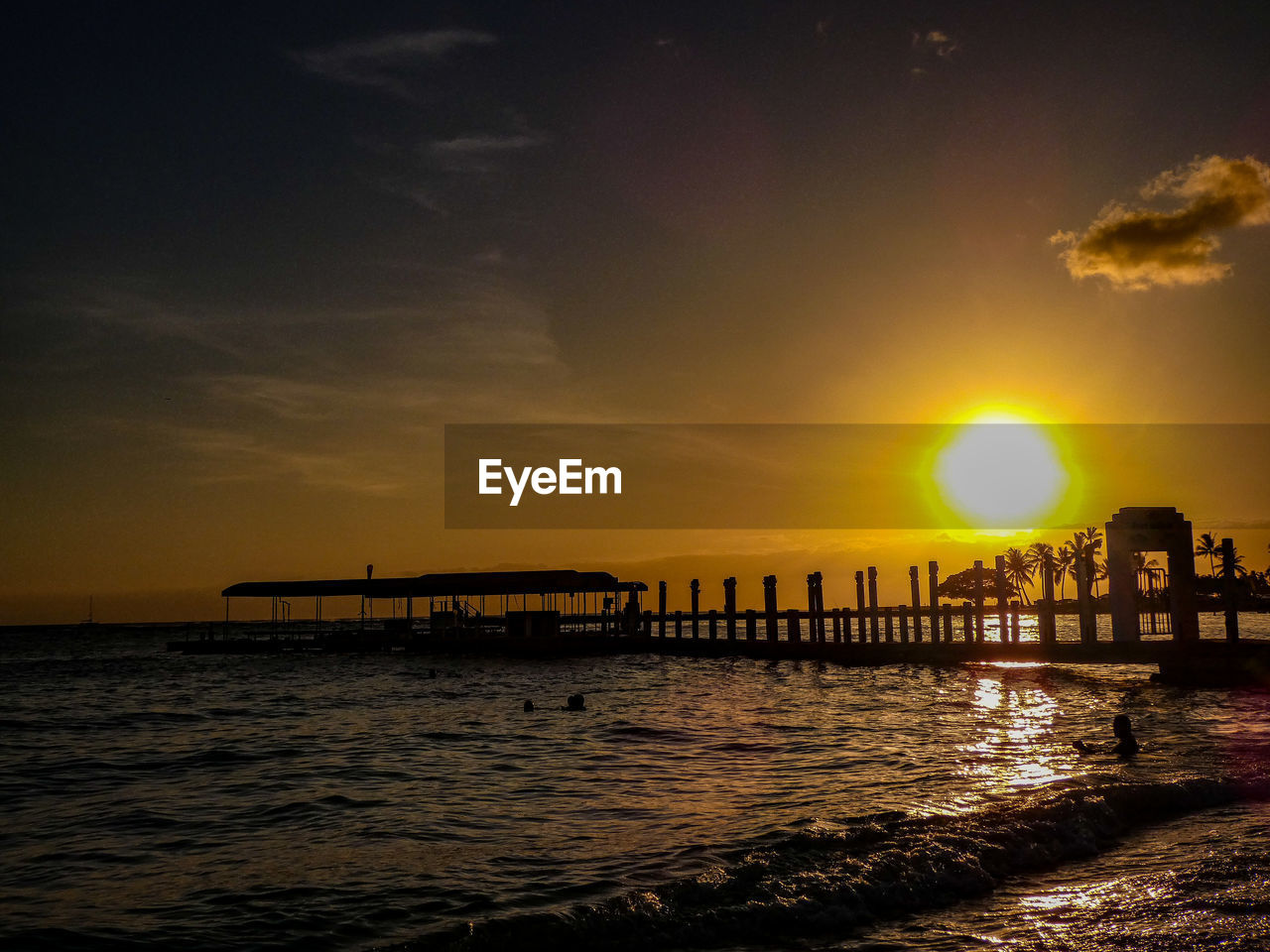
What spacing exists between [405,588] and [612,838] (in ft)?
152

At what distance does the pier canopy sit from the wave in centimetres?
4255

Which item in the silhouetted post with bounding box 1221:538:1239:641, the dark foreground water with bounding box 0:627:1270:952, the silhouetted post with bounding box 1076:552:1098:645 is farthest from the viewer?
the silhouetted post with bounding box 1076:552:1098:645

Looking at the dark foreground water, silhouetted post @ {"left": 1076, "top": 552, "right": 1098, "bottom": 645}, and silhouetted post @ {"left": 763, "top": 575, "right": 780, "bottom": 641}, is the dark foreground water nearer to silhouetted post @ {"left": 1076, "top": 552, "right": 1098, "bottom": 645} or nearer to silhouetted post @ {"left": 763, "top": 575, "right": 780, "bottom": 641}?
silhouetted post @ {"left": 1076, "top": 552, "right": 1098, "bottom": 645}

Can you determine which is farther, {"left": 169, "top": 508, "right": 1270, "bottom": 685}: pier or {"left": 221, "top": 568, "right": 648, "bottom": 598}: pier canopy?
{"left": 221, "top": 568, "right": 648, "bottom": 598}: pier canopy

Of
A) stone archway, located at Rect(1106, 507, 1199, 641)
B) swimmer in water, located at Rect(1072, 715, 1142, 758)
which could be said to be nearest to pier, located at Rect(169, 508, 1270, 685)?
stone archway, located at Rect(1106, 507, 1199, 641)

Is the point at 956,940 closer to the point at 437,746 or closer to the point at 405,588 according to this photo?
the point at 437,746

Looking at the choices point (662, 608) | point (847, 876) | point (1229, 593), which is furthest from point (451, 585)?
point (847, 876)

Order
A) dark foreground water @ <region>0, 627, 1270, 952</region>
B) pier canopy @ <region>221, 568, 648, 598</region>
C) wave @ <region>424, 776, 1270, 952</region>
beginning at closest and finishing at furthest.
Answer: wave @ <region>424, 776, 1270, 952</region> → dark foreground water @ <region>0, 627, 1270, 952</region> → pier canopy @ <region>221, 568, 648, 598</region>

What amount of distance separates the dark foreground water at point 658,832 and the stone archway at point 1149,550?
11.0 ft

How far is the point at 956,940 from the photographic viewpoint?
7.32m

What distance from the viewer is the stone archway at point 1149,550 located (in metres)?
26.2

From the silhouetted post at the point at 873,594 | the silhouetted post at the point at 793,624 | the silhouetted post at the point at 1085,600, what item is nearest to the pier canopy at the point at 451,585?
the silhouetted post at the point at 793,624

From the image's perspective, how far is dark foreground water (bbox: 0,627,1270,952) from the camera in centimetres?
793

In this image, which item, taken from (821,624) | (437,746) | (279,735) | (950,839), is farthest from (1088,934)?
(821,624)
